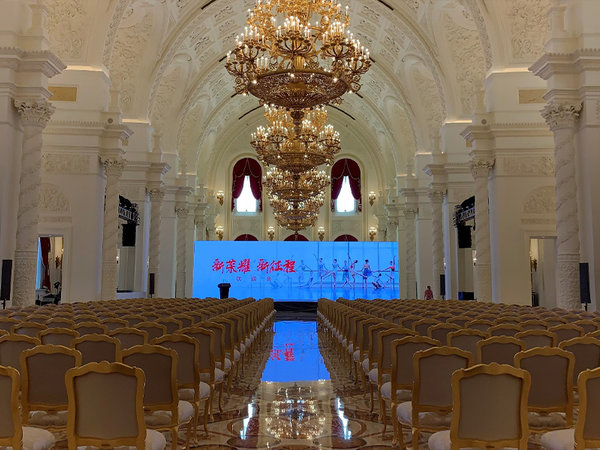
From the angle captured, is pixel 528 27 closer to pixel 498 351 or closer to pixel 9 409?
pixel 498 351

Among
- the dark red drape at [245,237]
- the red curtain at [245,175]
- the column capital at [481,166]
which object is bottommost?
the dark red drape at [245,237]

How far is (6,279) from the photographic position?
10633 mm

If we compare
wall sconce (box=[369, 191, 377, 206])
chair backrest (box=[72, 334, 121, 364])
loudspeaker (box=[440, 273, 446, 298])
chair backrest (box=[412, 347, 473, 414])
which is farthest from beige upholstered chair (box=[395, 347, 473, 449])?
wall sconce (box=[369, 191, 377, 206])

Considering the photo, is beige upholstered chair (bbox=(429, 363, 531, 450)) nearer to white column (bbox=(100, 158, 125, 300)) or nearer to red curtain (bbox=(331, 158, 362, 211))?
white column (bbox=(100, 158, 125, 300))

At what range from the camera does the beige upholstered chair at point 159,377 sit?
373 centimetres

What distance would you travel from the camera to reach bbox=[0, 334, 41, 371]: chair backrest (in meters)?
4.18

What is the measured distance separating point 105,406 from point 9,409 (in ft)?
1.51

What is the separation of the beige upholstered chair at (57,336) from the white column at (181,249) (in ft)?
67.5

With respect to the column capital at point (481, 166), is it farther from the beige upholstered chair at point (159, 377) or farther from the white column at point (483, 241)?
the beige upholstered chair at point (159, 377)

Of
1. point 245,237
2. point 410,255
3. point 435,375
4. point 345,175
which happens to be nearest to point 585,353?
point 435,375

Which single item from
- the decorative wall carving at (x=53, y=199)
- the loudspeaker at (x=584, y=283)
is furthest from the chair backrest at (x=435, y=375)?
the decorative wall carving at (x=53, y=199)

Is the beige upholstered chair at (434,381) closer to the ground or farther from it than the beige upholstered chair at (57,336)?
closer to the ground

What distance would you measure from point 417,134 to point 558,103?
1193cm

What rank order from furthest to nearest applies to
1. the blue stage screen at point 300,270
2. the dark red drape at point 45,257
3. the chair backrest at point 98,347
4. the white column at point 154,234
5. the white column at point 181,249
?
the blue stage screen at point 300,270, the white column at point 181,249, the dark red drape at point 45,257, the white column at point 154,234, the chair backrest at point 98,347
